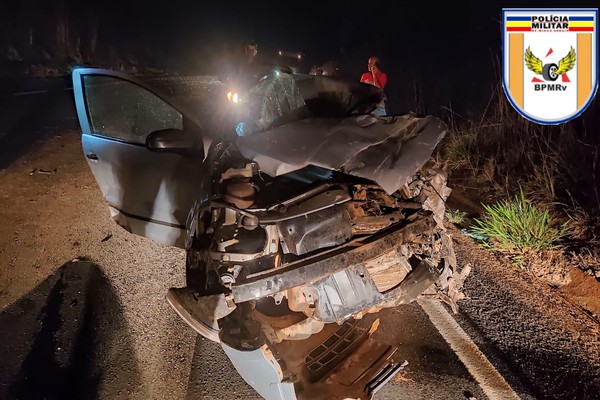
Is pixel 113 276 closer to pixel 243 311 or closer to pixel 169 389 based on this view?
pixel 169 389

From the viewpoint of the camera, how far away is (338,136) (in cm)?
316

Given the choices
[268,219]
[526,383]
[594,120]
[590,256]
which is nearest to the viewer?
[268,219]

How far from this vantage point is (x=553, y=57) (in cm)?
519

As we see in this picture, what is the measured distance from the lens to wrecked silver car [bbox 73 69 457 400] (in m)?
2.78

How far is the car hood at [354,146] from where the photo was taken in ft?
9.69

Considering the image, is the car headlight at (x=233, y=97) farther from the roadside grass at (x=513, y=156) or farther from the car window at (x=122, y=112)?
the roadside grass at (x=513, y=156)

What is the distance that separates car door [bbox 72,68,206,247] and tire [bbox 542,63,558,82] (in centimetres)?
389

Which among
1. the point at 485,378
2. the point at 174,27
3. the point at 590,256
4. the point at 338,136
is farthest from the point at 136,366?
the point at 174,27

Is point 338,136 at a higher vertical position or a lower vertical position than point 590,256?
higher

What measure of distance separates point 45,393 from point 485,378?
2899 millimetres

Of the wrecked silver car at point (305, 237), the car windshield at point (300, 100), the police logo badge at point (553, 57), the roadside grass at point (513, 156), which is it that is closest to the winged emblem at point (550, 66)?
the police logo badge at point (553, 57)

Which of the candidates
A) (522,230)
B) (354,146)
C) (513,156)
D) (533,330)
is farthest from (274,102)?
(513,156)

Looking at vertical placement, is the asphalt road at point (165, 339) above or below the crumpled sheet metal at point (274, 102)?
below

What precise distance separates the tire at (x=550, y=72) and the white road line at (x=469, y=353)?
9.82ft
